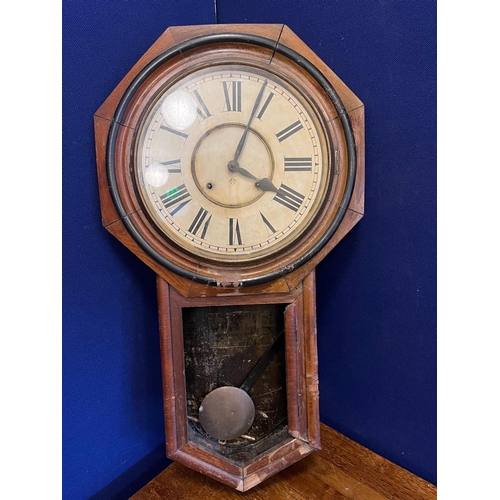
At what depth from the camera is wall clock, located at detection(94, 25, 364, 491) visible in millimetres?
886

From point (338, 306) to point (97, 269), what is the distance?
63 centimetres

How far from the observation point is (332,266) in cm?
118

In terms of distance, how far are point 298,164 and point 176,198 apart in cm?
26

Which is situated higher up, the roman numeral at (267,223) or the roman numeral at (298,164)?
the roman numeral at (298,164)

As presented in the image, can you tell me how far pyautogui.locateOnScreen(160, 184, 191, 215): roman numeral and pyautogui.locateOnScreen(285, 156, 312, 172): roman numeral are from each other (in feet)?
0.70

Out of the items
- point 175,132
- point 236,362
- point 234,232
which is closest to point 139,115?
point 175,132

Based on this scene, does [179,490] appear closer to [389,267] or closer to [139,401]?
[139,401]

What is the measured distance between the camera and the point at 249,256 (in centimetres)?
91

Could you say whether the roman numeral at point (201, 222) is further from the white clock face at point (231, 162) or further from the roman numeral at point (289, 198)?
the roman numeral at point (289, 198)

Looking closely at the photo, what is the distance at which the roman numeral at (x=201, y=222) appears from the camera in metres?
0.90

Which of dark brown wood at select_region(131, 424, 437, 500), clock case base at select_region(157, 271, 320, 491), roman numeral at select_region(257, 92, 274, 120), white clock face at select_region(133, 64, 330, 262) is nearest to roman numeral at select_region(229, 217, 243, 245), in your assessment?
white clock face at select_region(133, 64, 330, 262)

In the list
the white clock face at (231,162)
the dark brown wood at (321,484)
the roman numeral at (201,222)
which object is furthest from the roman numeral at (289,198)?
the dark brown wood at (321,484)

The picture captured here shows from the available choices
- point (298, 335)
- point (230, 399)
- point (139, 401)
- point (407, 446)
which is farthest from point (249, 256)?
point (407, 446)

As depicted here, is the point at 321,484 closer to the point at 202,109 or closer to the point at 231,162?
the point at 231,162
